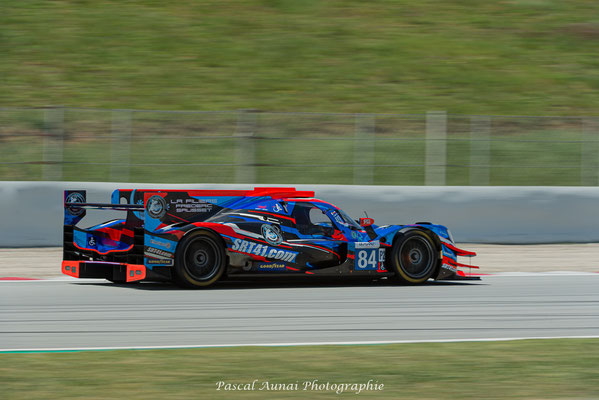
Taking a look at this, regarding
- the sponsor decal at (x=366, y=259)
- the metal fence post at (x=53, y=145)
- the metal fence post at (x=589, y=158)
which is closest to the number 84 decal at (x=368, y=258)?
the sponsor decal at (x=366, y=259)

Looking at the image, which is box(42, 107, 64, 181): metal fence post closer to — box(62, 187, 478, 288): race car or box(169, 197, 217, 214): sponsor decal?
box(62, 187, 478, 288): race car

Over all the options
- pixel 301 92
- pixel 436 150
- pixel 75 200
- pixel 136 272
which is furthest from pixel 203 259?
pixel 301 92

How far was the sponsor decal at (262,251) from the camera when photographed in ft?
35.5

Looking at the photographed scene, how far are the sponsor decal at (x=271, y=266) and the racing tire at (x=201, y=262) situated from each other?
0.45 meters

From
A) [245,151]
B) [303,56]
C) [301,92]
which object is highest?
[303,56]

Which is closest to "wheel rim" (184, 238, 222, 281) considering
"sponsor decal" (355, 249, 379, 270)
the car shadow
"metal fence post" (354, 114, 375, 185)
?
the car shadow

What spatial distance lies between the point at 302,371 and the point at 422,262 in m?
5.75

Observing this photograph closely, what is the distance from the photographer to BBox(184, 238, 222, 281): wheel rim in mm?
10766

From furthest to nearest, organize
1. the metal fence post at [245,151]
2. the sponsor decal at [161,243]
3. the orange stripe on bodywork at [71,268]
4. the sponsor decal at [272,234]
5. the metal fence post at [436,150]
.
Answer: the metal fence post at [436,150]
the metal fence post at [245,151]
the orange stripe on bodywork at [71,268]
the sponsor decal at [272,234]
the sponsor decal at [161,243]

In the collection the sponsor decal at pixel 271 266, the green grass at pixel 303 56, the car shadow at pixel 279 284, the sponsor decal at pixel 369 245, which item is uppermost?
the green grass at pixel 303 56

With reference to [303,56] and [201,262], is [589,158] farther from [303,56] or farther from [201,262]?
[303,56]

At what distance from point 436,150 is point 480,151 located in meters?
0.99

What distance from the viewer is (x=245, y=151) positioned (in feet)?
51.6

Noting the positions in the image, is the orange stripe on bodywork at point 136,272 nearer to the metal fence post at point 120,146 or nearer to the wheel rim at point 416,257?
the wheel rim at point 416,257
